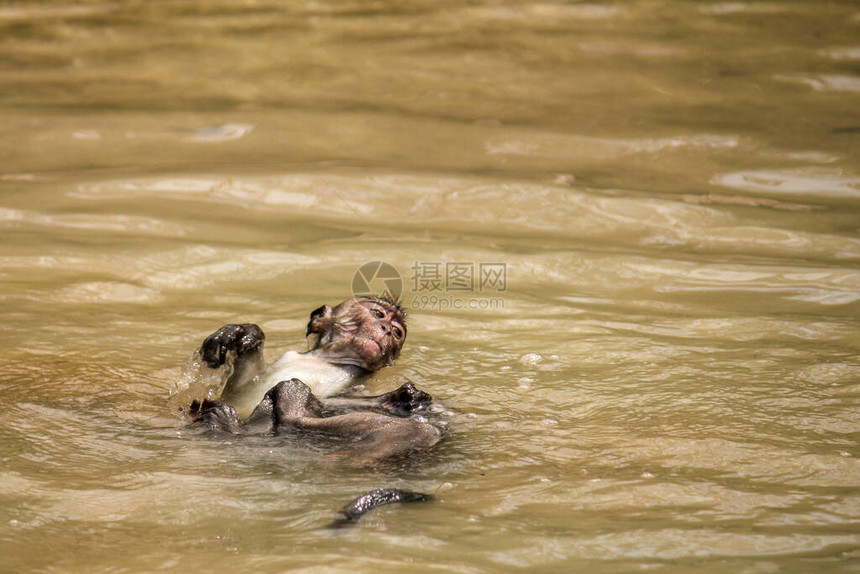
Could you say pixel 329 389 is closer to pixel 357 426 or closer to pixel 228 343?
pixel 228 343

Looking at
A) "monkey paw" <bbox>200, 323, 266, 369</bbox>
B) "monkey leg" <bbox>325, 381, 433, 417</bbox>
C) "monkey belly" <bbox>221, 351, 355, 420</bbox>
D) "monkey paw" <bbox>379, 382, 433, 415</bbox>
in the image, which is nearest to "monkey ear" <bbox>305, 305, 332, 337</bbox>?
"monkey belly" <bbox>221, 351, 355, 420</bbox>

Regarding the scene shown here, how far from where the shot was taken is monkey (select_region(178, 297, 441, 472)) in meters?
4.13

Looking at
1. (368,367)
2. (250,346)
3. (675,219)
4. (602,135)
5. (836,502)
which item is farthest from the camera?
(602,135)

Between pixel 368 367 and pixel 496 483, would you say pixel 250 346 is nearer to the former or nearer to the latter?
pixel 368 367

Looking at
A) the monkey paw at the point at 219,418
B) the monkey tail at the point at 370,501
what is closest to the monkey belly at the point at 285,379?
the monkey paw at the point at 219,418

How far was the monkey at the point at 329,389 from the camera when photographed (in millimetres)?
4133

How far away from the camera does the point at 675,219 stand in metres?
7.61

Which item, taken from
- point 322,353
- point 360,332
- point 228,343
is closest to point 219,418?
point 228,343

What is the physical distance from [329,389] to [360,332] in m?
0.37

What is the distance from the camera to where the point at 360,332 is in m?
5.09

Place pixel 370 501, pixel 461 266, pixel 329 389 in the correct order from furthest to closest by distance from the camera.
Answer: pixel 461 266, pixel 329 389, pixel 370 501

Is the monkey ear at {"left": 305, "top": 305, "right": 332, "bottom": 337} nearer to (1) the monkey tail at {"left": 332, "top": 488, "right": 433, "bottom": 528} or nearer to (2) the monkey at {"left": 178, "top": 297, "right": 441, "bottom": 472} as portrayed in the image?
(2) the monkey at {"left": 178, "top": 297, "right": 441, "bottom": 472}

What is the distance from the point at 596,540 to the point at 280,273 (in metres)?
4.00

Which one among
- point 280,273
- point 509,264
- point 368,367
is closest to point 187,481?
point 368,367
